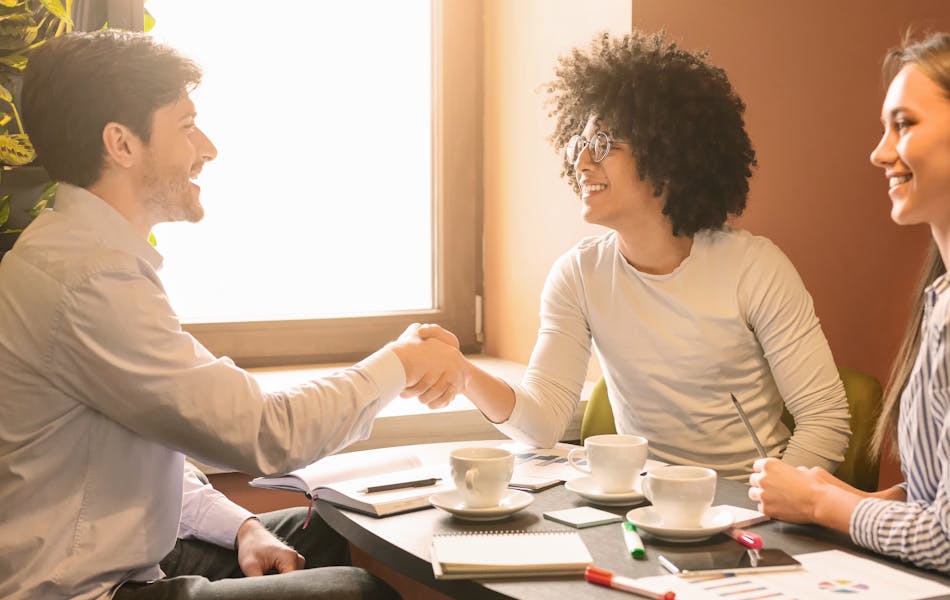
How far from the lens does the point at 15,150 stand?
1.94 m

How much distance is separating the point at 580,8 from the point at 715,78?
0.56m

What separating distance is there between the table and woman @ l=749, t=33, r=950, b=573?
0.11 ft

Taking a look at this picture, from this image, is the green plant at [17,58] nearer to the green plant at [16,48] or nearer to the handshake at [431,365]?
the green plant at [16,48]

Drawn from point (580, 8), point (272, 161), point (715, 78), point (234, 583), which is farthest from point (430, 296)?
point (234, 583)

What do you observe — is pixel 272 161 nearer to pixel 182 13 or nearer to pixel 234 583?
pixel 182 13

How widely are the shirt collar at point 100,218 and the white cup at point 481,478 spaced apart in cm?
57

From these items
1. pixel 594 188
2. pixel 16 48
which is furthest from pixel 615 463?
pixel 16 48

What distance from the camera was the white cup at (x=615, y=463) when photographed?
145 cm

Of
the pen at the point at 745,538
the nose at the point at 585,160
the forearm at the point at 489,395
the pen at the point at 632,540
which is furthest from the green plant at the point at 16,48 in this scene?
the pen at the point at 745,538

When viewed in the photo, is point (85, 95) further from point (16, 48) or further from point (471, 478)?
point (471, 478)

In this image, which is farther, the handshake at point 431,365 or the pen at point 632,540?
the handshake at point 431,365

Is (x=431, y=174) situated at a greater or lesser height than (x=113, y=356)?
greater

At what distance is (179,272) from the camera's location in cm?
265

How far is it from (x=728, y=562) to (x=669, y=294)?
0.92 metres
